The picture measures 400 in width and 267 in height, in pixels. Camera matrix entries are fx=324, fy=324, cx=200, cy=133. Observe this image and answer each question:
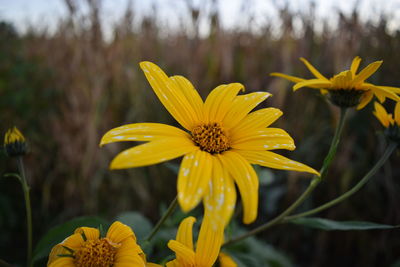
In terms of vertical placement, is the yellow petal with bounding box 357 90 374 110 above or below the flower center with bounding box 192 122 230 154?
above

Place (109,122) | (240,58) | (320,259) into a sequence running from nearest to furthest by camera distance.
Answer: (320,259) < (109,122) < (240,58)

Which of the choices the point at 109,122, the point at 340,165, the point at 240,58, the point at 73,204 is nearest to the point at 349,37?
the point at 340,165

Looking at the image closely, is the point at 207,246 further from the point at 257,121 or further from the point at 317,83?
the point at 317,83

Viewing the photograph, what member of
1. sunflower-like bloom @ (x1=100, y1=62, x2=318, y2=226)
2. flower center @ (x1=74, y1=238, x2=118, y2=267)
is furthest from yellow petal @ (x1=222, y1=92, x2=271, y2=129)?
flower center @ (x1=74, y1=238, x2=118, y2=267)

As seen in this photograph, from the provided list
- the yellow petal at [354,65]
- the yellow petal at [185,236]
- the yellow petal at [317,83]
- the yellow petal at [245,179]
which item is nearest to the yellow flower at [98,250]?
the yellow petal at [185,236]

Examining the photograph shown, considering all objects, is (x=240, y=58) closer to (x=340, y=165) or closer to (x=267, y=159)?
(x=340, y=165)

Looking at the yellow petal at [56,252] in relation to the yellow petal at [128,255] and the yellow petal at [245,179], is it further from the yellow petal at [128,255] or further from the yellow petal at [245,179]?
the yellow petal at [245,179]

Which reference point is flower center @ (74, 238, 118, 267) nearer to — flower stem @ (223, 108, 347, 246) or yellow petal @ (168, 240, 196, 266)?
yellow petal @ (168, 240, 196, 266)
